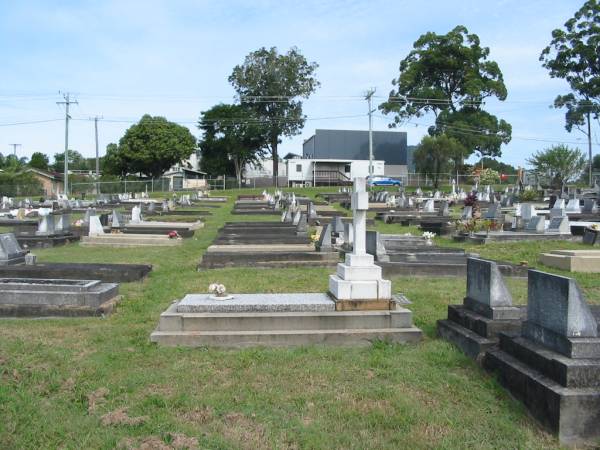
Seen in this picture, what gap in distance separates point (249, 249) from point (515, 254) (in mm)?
6872

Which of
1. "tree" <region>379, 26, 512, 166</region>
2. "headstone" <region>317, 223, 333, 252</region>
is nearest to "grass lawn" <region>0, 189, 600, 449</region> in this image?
"headstone" <region>317, 223, 333, 252</region>

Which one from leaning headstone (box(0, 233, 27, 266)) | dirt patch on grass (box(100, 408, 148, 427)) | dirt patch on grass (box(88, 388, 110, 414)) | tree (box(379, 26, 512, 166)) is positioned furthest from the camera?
tree (box(379, 26, 512, 166))

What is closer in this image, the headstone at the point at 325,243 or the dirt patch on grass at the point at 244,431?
the dirt patch on grass at the point at 244,431

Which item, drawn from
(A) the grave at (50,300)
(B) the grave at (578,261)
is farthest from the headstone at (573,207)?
(A) the grave at (50,300)

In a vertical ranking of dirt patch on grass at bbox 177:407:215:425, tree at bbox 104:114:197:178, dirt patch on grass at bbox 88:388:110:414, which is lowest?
dirt patch on grass at bbox 177:407:215:425

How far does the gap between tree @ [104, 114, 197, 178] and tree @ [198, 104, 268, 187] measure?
3.41m

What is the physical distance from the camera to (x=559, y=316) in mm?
4516

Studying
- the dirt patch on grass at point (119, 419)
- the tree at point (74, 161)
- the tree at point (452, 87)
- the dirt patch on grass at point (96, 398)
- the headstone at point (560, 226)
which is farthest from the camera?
the tree at point (74, 161)

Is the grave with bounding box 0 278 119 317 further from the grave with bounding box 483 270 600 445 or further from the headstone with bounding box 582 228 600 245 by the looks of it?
the headstone with bounding box 582 228 600 245

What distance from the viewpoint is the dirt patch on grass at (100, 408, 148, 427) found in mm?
4297

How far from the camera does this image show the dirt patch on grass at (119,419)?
4297 mm

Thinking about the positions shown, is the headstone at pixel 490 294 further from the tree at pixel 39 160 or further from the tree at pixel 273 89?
the tree at pixel 39 160

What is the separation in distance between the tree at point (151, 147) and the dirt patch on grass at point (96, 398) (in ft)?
200

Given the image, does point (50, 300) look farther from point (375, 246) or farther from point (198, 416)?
point (375, 246)
